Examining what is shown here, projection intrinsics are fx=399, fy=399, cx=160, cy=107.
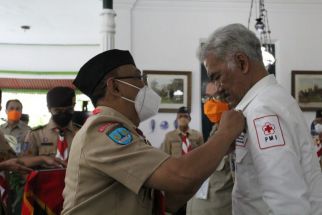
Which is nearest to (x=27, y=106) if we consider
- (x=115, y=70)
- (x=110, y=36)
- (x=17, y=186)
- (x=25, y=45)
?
(x=25, y=45)

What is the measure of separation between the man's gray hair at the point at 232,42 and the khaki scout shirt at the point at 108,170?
0.39m

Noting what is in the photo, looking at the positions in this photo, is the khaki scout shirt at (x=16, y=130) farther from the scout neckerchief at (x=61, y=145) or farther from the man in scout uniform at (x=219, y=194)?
the man in scout uniform at (x=219, y=194)

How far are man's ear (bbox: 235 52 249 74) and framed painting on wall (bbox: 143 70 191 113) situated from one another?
4.46 metres

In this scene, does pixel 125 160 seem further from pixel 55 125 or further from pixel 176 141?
pixel 176 141

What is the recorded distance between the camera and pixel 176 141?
207 inches

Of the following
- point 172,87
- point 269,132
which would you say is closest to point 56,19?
point 172,87

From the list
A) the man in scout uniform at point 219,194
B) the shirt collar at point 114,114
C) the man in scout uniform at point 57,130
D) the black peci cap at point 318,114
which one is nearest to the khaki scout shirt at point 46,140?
the man in scout uniform at point 57,130

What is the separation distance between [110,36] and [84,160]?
96.6 inches

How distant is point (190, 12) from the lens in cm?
590

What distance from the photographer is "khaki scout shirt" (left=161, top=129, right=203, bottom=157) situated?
5.23 meters

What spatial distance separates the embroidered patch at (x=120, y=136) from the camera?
47.1 inches

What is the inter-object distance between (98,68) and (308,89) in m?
5.08

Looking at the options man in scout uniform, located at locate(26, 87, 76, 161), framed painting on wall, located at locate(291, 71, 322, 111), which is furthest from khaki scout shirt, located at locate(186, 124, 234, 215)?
framed painting on wall, located at locate(291, 71, 322, 111)

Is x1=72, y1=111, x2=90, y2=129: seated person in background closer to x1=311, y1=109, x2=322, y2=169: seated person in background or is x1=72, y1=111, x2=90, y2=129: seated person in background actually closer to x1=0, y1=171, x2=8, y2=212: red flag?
x1=0, y1=171, x2=8, y2=212: red flag
